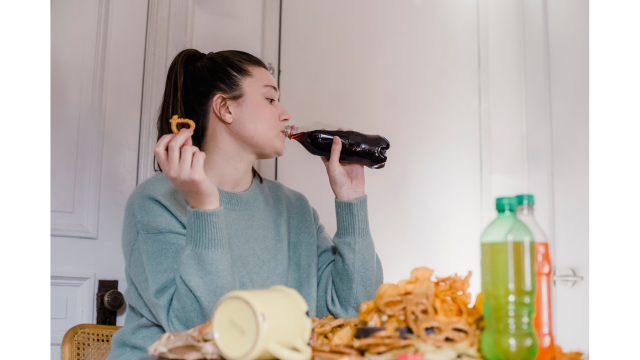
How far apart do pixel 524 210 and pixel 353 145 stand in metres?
0.59

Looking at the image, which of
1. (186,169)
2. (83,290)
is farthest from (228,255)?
(83,290)

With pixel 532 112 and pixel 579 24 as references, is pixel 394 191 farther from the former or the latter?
pixel 579 24

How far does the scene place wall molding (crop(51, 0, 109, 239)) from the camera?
148cm

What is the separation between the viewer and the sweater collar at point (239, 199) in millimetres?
1188

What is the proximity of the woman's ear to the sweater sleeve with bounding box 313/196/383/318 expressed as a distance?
0.35 m

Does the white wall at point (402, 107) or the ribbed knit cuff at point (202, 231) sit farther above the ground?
the white wall at point (402, 107)

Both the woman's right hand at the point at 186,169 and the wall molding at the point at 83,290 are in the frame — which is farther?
the wall molding at the point at 83,290

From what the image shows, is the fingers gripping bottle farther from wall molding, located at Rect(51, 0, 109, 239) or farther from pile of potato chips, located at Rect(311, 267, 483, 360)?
wall molding, located at Rect(51, 0, 109, 239)

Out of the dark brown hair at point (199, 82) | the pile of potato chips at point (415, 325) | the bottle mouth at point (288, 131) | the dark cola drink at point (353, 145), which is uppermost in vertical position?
the dark brown hair at point (199, 82)

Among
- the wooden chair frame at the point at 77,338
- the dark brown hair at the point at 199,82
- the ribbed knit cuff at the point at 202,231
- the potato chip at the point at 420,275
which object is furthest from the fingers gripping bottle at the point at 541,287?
the wooden chair frame at the point at 77,338

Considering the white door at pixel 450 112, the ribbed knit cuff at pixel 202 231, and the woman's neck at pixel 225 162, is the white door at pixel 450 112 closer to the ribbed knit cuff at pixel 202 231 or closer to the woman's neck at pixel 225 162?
the woman's neck at pixel 225 162

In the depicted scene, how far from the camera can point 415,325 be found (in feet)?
2.04

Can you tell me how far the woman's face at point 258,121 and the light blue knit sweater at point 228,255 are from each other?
14cm

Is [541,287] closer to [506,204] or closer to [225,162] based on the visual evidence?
[506,204]
